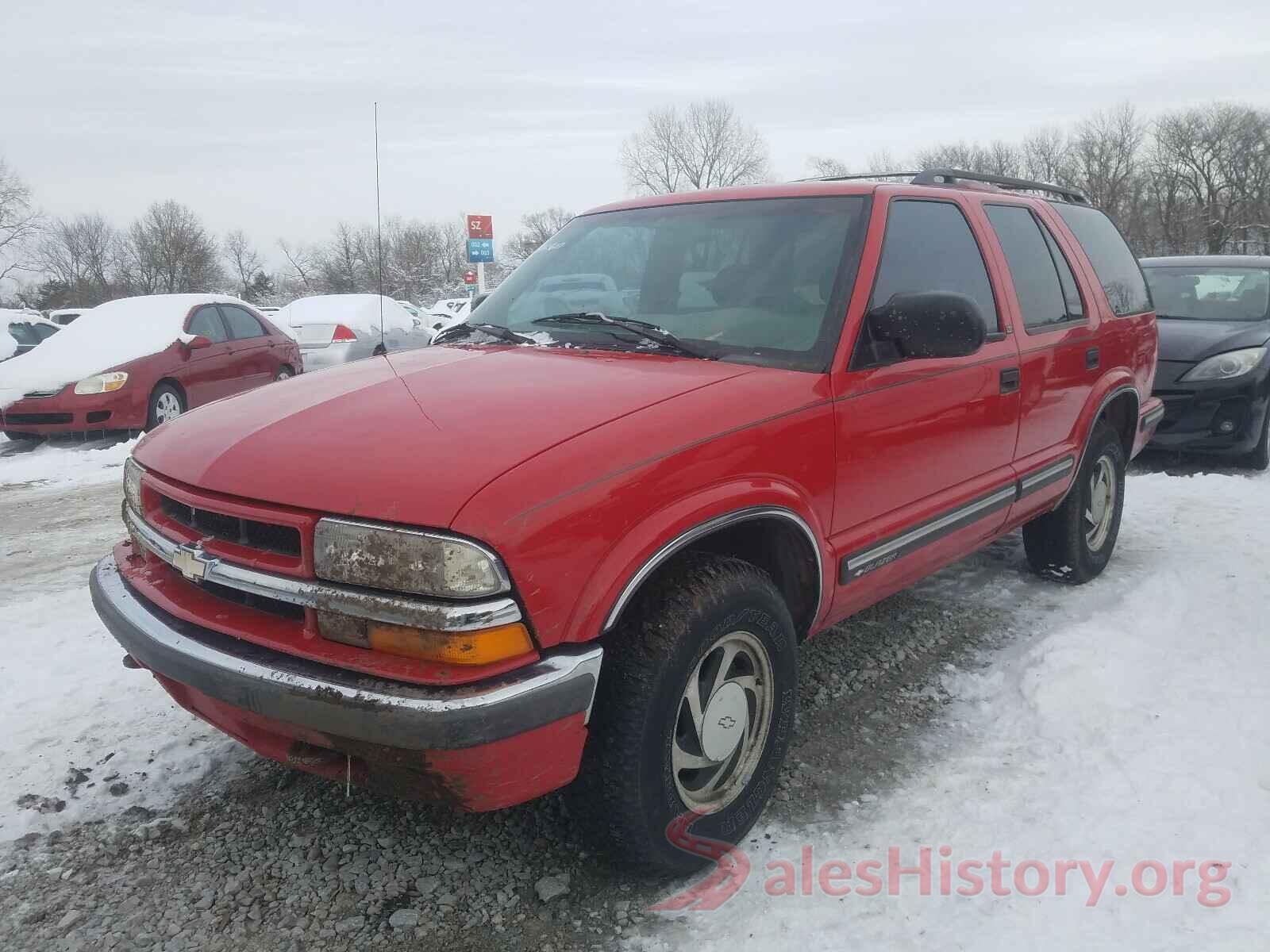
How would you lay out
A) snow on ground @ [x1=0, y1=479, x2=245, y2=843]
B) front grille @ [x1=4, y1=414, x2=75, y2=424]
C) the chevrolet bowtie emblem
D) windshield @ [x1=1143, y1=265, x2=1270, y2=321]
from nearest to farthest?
the chevrolet bowtie emblem, snow on ground @ [x1=0, y1=479, x2=245, y2=843], windshield @ [x1=1143, y1=265, x2=1270, y2=321], front grille @ [x1=4, y1=414, x2=75, y2=424]

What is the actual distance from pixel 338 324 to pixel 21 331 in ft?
31.5

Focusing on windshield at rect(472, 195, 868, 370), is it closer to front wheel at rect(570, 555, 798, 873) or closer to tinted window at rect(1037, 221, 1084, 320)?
front wheel at rect(570, 555, 798, 873)

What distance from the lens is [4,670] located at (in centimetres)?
363

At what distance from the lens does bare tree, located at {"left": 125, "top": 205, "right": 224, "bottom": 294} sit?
5694cm

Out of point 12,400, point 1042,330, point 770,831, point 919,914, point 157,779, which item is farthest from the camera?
point 12,400

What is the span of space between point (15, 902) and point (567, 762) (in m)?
1.54

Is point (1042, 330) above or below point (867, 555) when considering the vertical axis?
above

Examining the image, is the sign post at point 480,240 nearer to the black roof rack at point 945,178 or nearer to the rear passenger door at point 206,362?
the rear passenger door at point 206,362

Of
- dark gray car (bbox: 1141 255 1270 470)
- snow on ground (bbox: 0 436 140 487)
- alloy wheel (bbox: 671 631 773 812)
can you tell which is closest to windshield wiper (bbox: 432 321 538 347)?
alloy wheel (bbox: 671 631 773 812)

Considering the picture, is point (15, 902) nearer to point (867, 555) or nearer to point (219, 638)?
point (219, 638)

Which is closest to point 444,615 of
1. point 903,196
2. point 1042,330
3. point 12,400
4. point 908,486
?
point 908,486

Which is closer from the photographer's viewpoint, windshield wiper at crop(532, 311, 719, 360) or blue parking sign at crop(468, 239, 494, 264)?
windshield wiper at crop(532, 311, 719, 360)

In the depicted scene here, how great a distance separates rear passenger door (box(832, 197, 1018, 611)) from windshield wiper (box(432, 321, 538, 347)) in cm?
114

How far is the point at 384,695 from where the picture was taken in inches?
75.9
